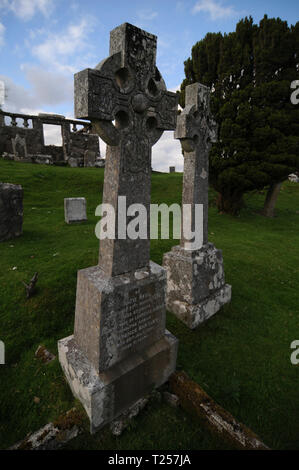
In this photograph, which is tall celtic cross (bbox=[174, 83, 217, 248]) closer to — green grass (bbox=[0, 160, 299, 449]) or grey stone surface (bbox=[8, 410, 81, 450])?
green grass (bbox=[0, 160, 299, 449])

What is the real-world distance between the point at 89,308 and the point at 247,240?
847 centimetres

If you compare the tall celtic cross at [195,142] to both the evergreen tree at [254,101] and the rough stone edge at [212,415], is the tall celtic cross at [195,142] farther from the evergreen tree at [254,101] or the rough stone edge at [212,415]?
the evergreen tree at [254,101]

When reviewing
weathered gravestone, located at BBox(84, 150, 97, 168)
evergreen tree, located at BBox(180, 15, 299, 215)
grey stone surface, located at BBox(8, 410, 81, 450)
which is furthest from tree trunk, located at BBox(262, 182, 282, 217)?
weathered gravestone, located at BBox(84, 150, 97, 168)

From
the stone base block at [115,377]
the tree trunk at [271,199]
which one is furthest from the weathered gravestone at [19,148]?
the stone base block at [115,377]

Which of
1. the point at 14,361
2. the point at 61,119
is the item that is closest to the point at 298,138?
the point at 14,361

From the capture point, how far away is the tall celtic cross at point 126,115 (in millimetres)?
2477

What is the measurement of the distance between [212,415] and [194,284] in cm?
222

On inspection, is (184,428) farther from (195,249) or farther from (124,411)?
(195,249)

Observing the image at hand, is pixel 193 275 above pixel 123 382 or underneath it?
above

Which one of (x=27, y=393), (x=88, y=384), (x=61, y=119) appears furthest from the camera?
(x=61, y=119)

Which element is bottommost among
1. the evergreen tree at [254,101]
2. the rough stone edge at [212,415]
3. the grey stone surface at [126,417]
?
the grey stone surface at [126,417]

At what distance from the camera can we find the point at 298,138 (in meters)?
11.1

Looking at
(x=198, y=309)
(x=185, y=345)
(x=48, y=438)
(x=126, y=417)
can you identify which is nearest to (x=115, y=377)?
(x=126, y=417)

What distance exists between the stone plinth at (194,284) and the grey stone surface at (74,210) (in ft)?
21.4
